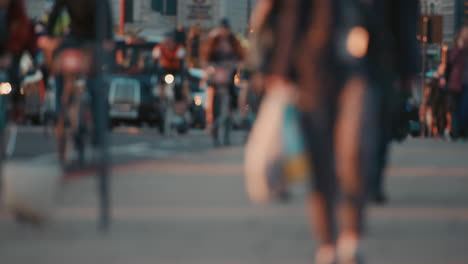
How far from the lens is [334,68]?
247 inches

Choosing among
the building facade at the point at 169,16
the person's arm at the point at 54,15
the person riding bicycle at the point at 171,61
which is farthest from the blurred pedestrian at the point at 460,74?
the building facade at the point at 169,16

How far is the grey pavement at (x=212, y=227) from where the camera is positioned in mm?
7379

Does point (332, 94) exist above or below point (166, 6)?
above

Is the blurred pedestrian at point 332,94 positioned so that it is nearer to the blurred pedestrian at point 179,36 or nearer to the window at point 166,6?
the blurred pedestrian at point 179,36

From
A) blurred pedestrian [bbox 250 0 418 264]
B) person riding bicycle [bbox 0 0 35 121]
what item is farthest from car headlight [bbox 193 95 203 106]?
blurred pedestrian [bbox 250 0 418 264]

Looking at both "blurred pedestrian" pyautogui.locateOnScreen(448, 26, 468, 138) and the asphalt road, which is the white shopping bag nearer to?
the asphalt road

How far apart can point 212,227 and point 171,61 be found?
1844 cm

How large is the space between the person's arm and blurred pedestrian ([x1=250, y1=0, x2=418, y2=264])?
28.0 feet

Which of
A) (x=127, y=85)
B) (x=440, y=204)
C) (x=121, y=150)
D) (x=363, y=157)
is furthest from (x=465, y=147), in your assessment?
(x=363, y=157)

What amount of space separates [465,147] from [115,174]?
33.8ft

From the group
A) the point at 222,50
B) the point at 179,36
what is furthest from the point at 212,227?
the point at 179,36

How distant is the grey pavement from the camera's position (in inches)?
291

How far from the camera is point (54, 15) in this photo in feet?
48.6

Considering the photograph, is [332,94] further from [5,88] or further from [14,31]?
[5,88]
